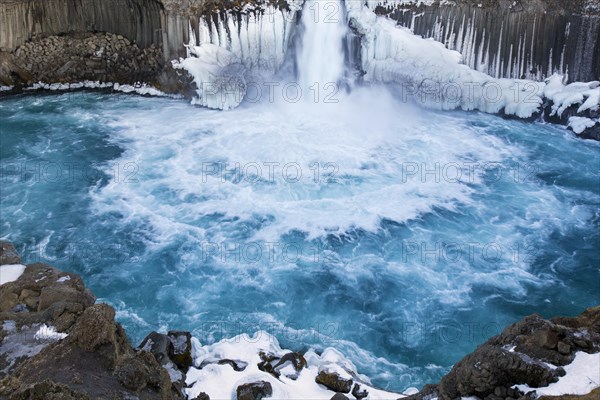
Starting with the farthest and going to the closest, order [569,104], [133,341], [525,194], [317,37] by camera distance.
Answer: [317,37]
[569,104]
[525,194]
[133,341]

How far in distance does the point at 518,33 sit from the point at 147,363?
1914 centimetres

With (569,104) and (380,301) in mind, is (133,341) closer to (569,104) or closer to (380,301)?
(380,301)

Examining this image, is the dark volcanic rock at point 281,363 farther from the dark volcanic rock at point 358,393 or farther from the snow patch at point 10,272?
the snow patch at point 10,272

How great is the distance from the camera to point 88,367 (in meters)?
7.44

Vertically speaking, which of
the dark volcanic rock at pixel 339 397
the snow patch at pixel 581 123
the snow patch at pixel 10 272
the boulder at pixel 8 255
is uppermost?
the snow patch at pixel 581 123

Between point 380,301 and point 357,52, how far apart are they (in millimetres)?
12926

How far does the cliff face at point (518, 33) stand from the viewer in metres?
20.9

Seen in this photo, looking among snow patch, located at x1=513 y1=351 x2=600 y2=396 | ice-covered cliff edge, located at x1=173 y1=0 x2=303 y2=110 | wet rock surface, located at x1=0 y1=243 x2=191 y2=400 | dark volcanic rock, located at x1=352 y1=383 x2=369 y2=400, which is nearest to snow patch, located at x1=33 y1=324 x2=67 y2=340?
wet rock surface, located at x1=0 y1=243 x2=191 y2=400

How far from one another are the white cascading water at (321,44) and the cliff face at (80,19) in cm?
580

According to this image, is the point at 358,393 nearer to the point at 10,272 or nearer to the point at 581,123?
the point at 10,272

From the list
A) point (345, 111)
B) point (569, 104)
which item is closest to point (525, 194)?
point (569, 104)

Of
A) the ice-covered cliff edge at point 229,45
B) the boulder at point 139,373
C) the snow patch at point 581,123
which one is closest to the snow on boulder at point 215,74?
the ice-covered cliff edge at point 229,45

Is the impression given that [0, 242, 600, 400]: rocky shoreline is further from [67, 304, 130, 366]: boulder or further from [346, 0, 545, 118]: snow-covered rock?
[346, 0, 545, 118]: snow-covered rock

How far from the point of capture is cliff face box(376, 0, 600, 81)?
20.9 meters
